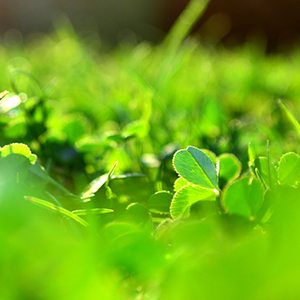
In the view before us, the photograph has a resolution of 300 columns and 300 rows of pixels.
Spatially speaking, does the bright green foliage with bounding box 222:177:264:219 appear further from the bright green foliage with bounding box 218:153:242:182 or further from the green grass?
the bright green foliage with bounding box 218:153:242:182

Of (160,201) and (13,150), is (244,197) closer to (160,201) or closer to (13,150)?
(160,201)

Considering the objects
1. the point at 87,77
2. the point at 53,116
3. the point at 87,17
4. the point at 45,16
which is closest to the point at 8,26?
the point at 45,16

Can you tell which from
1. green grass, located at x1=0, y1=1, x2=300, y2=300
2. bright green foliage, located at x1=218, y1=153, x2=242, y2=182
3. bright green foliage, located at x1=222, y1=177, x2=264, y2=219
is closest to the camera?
green grass, located at x1=0, y1=1, x2=300, y2=300

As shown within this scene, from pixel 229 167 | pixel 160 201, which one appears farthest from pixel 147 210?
pixel 229 167

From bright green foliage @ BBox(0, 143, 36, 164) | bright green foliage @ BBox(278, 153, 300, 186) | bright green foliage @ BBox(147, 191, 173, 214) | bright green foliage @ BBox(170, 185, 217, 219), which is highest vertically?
bright green foliage @ BBox(0, 143, 36, 164)

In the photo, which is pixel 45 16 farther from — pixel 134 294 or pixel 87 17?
pixel 134 294

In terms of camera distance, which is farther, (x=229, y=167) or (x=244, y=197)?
(x=229, y=167)

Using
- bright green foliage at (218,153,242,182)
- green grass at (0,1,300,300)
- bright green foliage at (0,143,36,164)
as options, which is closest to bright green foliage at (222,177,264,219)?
green grass at (0,1,300,300)
